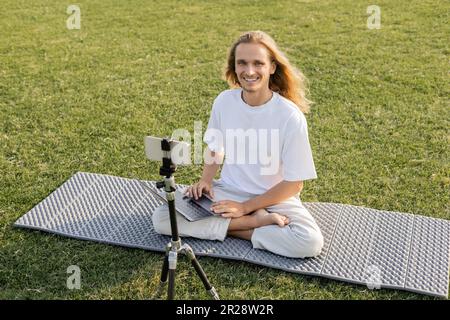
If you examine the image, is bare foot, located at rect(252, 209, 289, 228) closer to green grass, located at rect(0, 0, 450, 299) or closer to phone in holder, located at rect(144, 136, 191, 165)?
green grass, located at rect(0, 0, 450, 299)

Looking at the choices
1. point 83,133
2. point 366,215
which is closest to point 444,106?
point 366,215

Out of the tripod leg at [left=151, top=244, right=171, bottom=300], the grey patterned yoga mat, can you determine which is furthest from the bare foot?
the tripod leg at [left=151, top=244, right=171, bottom=300]

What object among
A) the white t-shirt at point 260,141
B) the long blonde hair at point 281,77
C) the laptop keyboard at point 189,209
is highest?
the long blonde hair at point 281,77

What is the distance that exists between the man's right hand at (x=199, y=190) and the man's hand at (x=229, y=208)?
0.12 metres

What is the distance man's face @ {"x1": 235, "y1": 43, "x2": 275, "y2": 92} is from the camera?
11.6 ft

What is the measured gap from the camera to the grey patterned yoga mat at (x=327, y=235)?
3.50 metres

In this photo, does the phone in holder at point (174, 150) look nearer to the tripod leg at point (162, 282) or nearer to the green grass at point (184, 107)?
the tripod leg at point (162, 282)

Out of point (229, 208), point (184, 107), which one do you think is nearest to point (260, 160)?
point (229, 208)

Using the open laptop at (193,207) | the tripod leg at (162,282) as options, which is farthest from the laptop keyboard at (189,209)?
the tripod leg at (162,282)

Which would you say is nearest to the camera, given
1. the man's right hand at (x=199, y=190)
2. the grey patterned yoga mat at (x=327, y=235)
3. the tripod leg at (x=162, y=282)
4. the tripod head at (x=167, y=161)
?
the tripod head at (x=167, y=161)

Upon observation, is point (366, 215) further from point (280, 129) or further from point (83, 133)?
point (83, 133)

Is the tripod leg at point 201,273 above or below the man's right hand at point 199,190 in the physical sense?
below

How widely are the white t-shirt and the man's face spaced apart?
0.20 metres

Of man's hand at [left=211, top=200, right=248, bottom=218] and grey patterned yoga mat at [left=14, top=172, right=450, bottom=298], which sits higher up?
man's hand at [left=211, top=200, right=248, bottom=218]
